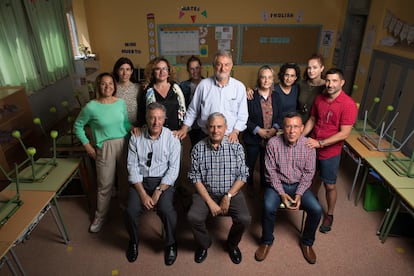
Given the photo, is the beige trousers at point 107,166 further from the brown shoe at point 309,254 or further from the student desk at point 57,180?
the brown shoe at point 309,254

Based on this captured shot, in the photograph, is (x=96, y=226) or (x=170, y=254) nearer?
(x=170, y=254)

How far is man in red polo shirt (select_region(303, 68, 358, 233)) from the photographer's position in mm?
2412

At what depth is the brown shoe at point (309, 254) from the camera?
2.40 m

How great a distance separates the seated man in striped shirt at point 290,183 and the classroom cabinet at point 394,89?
1.97m

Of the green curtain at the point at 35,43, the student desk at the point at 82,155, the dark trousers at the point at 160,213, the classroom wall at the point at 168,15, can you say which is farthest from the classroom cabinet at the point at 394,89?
the green curtain at the point at 35,43

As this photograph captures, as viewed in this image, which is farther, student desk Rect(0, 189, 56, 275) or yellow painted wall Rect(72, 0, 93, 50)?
yellow painted wall Rect(72, 0, 93, 50)

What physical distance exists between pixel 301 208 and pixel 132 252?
4.71ft

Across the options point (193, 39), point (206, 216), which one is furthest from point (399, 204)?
point (193, 39)

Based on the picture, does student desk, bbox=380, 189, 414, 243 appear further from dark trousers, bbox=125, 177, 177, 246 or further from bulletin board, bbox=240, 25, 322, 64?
bulletin board, bbox=240, 25, 322, 64

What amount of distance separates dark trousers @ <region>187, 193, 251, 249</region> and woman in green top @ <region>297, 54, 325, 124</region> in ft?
3.65

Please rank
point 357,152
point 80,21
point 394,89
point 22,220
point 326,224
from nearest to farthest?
1. point 22,220
2. point 326,224
3. point 357,152
4. point 394,89
5. point 80,21

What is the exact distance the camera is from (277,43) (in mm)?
5242

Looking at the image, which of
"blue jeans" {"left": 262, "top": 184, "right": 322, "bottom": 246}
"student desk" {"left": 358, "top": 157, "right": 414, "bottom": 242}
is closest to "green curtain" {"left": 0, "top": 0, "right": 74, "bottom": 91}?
"blue jeans" {"left": 262, "top": 184, "right": 322, "bottom": 246}

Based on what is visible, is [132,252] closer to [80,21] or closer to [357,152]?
[357,152]
